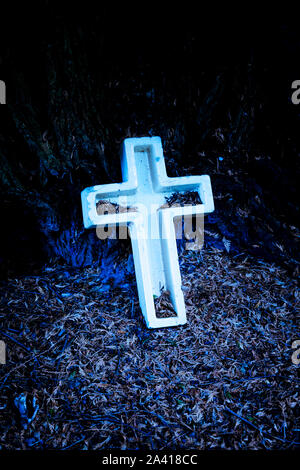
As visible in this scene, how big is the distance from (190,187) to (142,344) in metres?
1.11

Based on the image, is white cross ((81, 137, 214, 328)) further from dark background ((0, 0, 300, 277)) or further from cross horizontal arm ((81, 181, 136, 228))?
dark background ((0, 0, 300, 277))

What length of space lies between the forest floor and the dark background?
0.81ft

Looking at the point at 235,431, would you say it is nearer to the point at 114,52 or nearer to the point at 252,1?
A: the point at 114,52

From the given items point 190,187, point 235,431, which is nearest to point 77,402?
point 235,431

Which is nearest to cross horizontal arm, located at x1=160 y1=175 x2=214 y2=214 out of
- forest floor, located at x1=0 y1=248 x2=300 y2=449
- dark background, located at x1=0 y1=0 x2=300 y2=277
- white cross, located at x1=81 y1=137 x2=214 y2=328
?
white cross, located at x1=81 y1=137 x2=214 y2=328

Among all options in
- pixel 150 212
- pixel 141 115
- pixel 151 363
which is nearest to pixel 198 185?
pixel 150 212

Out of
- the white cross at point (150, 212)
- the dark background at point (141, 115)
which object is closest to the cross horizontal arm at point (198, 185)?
the white cross at point (150, 212)

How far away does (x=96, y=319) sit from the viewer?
249 cm

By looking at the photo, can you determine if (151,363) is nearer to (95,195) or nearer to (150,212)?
(150,212)

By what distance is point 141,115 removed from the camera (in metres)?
2.70

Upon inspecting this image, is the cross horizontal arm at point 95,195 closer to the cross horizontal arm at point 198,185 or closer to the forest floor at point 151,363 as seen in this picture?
the cross horizontal arm at point 198,185

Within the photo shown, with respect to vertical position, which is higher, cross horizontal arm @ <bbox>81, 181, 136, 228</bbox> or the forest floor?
cross horizontal arm @ <bbox>81, 181, 136, 228</bbox>

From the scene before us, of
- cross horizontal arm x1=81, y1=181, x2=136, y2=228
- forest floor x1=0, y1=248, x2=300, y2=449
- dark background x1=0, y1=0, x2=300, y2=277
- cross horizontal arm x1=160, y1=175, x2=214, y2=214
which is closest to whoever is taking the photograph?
forest floor x1=0, y1=248, x2=300, y2=449

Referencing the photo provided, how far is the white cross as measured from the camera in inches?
98.0
